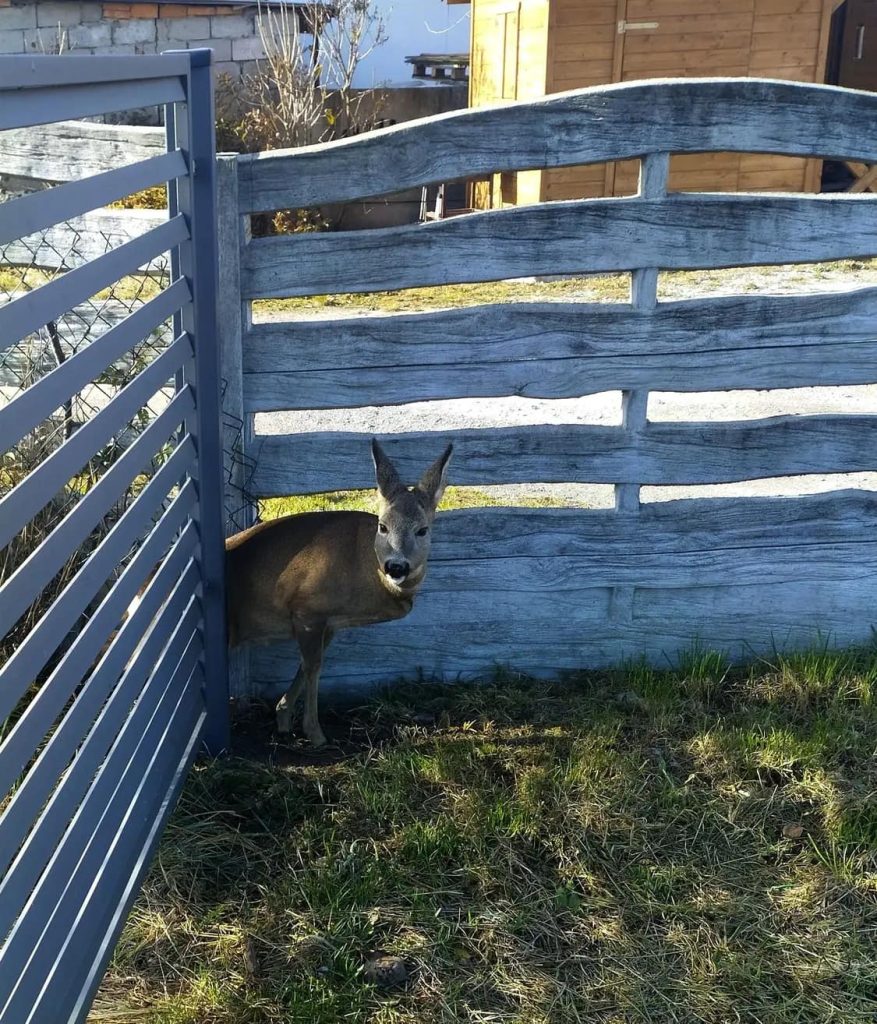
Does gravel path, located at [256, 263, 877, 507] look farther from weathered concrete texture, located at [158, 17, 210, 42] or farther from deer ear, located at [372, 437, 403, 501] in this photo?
weathered concrete texture, located at [158, 17, 210, 42]

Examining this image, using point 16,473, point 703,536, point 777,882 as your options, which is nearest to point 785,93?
point 703,536

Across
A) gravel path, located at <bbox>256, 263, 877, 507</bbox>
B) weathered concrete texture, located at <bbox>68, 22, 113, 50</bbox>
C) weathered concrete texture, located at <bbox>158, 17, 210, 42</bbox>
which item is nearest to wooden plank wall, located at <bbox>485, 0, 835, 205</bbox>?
weathered concrete texture, located at <bbox>158, 17, 210, 42</bbox>

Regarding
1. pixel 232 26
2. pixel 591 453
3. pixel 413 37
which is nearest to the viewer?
pixel 591 453

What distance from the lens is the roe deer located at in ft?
15.9

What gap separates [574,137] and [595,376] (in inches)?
38.5

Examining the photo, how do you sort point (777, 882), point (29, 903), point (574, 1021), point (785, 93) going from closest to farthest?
point (29, 903), point (574, 1021), point (777, 882), point (785, 93)

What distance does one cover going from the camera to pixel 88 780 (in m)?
3.10

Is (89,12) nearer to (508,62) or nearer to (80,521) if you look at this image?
(508,62)

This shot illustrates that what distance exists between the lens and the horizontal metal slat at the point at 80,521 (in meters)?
→ 2.45

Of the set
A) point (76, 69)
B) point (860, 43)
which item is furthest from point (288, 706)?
point (860, 43)

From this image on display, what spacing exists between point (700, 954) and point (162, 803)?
5.95 ft

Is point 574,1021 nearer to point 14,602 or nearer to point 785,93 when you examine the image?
point 14,602

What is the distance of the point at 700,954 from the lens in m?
3.74

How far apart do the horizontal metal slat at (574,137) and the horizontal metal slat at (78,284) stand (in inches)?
36.3
